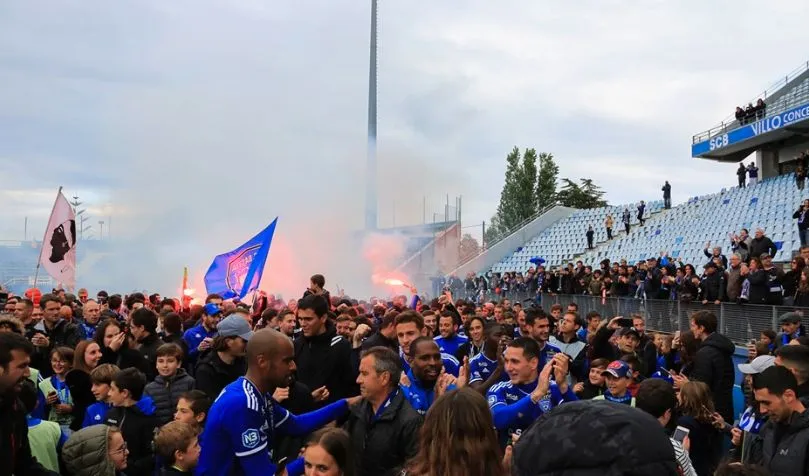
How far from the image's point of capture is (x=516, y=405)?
445 centimetres

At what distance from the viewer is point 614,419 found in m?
1.32

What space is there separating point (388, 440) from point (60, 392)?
3.76 m

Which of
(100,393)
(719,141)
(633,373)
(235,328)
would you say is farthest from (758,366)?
(719,141)

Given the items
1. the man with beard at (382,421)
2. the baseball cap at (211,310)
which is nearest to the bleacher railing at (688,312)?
the baseball cap at (211,310)

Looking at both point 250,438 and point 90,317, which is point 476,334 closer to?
point 250,438

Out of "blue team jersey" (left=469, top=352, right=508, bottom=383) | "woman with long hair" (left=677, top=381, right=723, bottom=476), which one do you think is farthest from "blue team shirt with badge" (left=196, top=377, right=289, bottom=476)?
"woman with long hair" (left=677, top=381, right=723, bottom=476)

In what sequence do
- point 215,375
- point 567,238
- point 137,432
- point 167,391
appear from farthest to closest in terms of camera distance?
point 567,238 < point 167,391 < point 215,375 < point 137,432

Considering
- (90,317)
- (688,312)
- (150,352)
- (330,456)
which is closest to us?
(330,456)

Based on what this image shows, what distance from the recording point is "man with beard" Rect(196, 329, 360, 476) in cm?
369

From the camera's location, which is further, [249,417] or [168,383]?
[168,383]

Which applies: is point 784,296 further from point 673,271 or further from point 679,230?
point 679,230

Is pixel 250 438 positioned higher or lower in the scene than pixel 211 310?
lower

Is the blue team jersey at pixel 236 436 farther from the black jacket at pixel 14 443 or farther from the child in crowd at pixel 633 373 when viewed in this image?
the child in crowd at pixel 633 373

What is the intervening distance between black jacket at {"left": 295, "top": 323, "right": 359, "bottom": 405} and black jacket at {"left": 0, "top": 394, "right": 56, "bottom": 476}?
2.51 m
